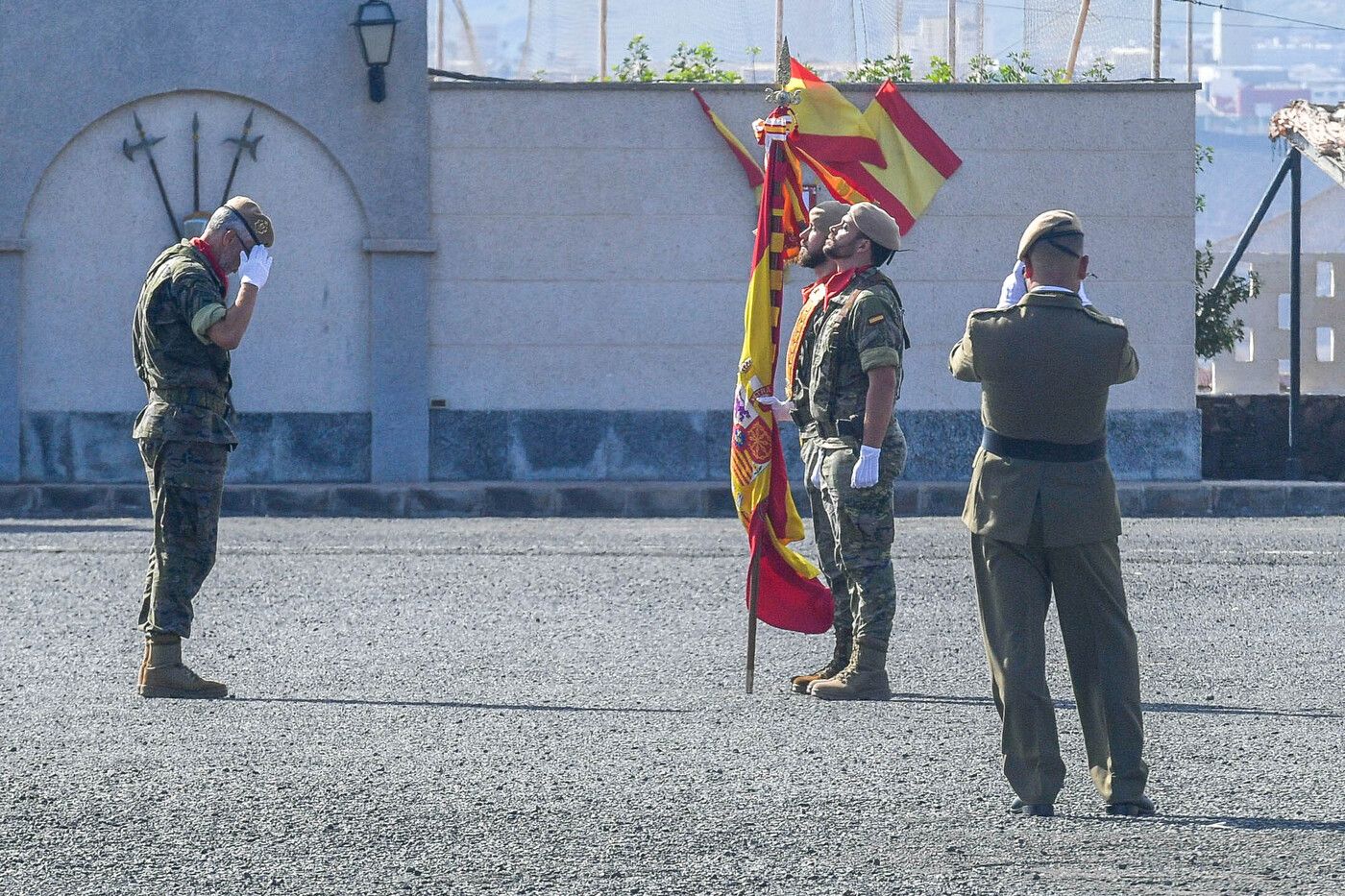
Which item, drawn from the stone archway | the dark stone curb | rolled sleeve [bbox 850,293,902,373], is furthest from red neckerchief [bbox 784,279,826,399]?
the stone archway

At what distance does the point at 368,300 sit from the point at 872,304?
1005cm

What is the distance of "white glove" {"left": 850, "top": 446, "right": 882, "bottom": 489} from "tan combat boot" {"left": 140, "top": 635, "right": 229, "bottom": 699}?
2.52 m

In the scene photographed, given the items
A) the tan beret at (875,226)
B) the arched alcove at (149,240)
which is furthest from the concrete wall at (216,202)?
the tan beret at (875,226)

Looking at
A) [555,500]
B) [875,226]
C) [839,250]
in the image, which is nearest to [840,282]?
[839,250]

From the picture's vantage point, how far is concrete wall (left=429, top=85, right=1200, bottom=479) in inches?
651

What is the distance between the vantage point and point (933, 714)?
687cm

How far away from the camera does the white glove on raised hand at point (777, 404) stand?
24.8ft

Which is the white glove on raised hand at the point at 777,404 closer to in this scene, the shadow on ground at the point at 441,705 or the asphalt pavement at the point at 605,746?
the asphalt pavement at the point at 605,746

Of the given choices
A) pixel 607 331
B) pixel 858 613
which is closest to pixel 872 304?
pixel 858 613

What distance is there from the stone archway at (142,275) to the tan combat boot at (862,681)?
987cm

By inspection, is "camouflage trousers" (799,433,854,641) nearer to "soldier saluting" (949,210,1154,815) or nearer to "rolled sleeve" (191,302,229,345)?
"soldier saluting" (949,210,1154,815)

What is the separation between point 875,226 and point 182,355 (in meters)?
2.67

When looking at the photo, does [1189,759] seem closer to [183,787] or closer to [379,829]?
[379,829]

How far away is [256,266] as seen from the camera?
289 inches
